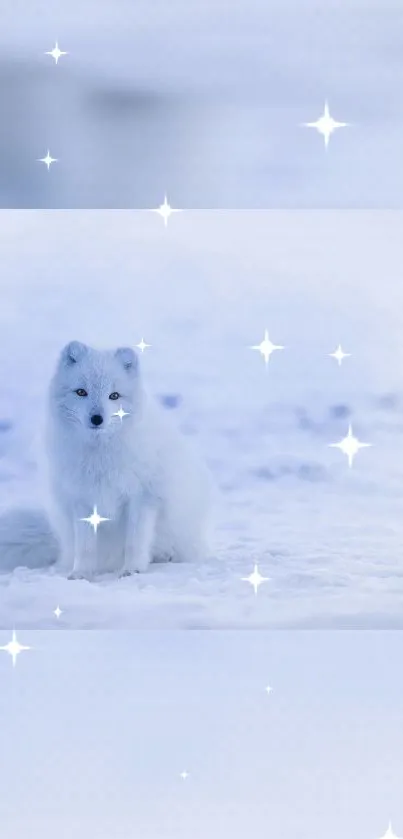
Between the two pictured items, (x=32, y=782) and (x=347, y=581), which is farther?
(x=347, y=581)

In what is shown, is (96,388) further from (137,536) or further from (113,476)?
(137,536)

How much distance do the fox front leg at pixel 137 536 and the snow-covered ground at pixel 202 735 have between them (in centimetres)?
19

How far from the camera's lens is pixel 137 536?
9.63ft

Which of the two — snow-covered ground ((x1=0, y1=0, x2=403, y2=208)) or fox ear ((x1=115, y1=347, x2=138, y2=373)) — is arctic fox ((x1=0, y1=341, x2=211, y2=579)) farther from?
snow-covered ground ((x1=0, y1=0, x2=403, y2=208))

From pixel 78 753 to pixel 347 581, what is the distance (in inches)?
42.6

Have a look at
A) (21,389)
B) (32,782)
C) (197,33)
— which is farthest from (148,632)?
(197,33)

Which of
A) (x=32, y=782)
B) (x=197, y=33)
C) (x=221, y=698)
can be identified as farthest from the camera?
(x=197, y=33)

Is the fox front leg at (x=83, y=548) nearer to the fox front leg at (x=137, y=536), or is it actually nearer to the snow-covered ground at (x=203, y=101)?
the fox front leg at (x=137, y=536)

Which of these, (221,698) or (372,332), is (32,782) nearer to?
(221,698)

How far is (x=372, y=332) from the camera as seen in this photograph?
294 cm

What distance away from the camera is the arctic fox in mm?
2869

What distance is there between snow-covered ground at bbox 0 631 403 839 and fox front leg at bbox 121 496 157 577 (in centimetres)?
19

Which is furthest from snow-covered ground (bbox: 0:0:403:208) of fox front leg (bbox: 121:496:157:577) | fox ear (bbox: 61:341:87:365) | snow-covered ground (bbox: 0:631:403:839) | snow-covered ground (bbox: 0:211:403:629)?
snow-covered ground (bbox: 0:631:403:839)

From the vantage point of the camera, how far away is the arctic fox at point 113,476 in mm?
2869
